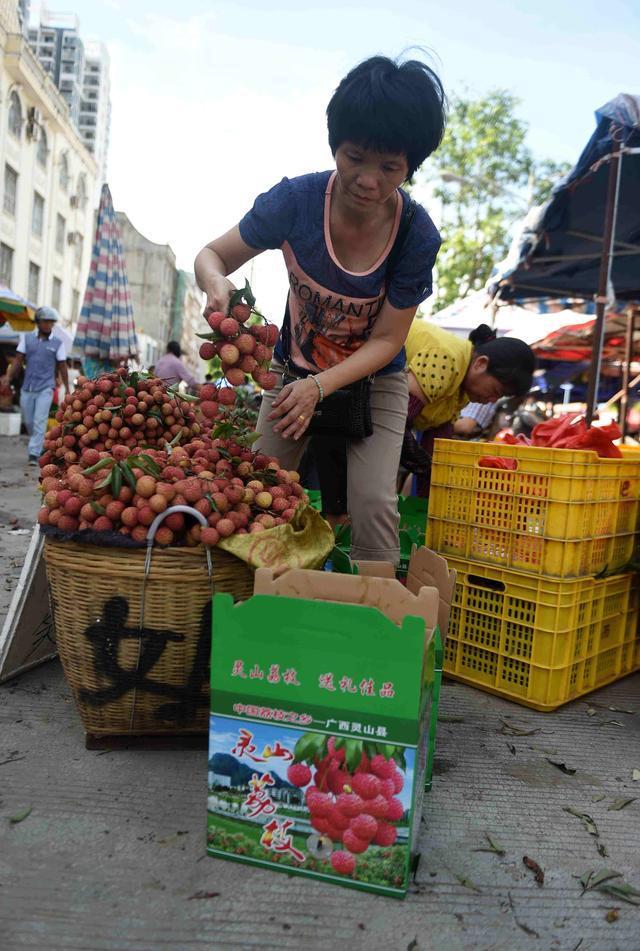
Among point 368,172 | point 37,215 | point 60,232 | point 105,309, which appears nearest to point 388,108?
point 368,172

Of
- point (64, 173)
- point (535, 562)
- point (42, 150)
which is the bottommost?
point (535, 562)

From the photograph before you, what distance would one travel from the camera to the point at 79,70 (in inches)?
3366

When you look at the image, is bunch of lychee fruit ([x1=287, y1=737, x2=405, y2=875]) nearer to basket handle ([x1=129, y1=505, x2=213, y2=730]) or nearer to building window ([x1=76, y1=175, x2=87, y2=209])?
basket handle ([x1=129, y1=505, x2=213, y2=730])

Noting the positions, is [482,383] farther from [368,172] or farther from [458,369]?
[368,172]

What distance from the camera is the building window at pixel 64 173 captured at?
3297cm

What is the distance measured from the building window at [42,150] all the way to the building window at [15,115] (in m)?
1.77

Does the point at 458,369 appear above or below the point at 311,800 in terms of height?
above

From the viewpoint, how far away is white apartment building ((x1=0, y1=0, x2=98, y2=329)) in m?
26.2

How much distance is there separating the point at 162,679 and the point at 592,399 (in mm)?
4519

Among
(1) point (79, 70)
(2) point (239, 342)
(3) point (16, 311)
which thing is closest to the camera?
(2) point (239, 342)

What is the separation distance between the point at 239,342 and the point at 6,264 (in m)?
29.5

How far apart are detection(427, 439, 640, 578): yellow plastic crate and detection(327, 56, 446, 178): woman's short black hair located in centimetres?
118

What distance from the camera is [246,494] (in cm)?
223

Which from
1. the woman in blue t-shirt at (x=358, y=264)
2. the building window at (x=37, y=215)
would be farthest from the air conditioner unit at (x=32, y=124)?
the woman in blue t-shirt at (x=358, y=264)
